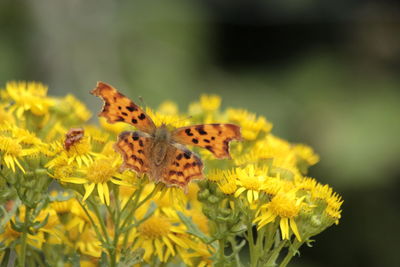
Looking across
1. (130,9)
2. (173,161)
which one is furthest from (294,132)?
(173,161)

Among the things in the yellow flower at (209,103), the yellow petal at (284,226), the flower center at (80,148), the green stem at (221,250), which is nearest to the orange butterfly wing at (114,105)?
the flower center at (80,148)

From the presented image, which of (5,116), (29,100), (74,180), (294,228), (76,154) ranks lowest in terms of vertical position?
(294,228)

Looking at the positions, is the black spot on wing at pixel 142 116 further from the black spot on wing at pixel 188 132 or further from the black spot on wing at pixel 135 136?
the black spot on wing at pixel 188 132

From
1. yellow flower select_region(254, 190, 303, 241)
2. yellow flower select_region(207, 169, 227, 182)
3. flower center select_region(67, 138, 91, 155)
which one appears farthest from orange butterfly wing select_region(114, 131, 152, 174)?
yellow flower select_region(254, 190, 303, 241)

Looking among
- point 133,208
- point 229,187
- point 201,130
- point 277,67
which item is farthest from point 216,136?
point 277,67

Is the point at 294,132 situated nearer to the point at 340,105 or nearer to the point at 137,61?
the point at 340,105

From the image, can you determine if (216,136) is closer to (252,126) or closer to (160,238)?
(160,238)
